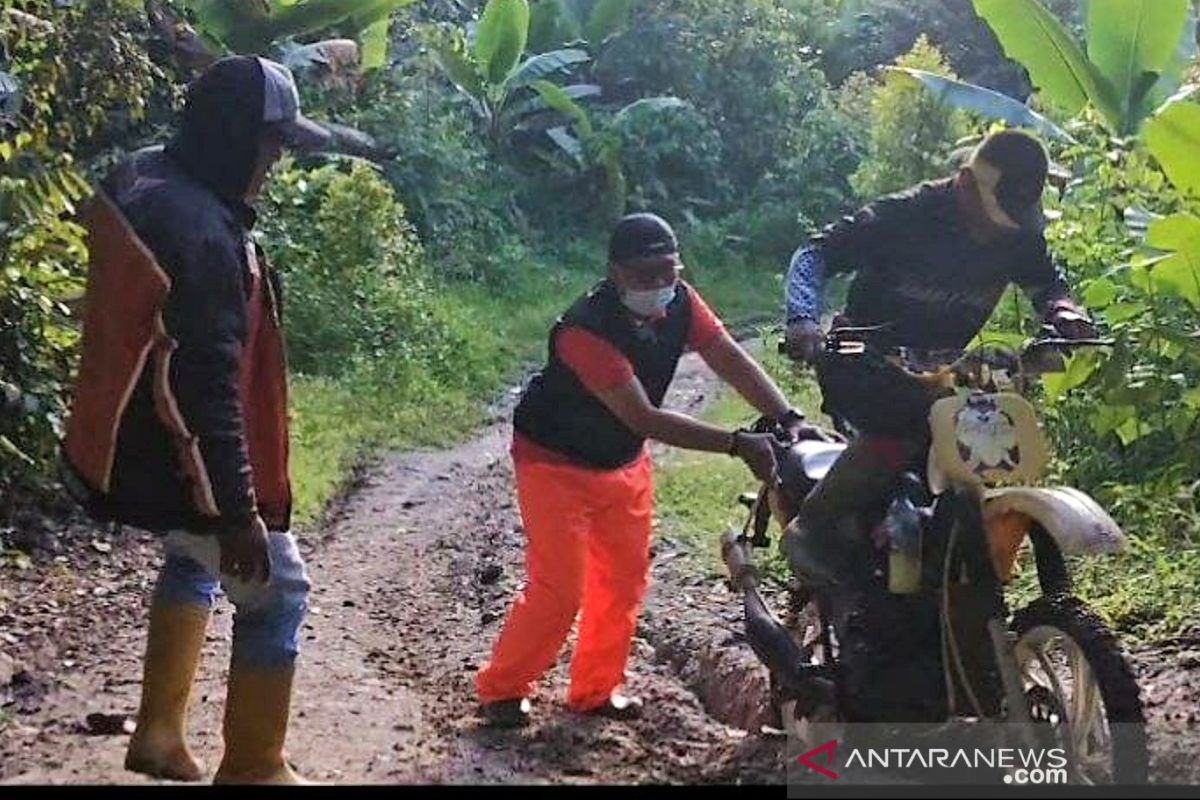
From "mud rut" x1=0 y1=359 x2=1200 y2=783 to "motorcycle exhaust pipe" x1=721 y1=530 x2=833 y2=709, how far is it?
0.70ft

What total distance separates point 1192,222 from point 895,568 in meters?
2.49

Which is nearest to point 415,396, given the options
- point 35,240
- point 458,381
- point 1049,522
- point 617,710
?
point 458,381

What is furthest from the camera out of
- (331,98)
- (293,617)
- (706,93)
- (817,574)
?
(706,93)

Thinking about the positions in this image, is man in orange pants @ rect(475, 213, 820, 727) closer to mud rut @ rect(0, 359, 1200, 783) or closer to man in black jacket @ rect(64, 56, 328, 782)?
mud rut @ rect(0, 359, 1200, 783)

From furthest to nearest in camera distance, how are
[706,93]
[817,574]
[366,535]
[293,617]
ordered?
[706,93]
[366,535]
[817,574]
[293,617]

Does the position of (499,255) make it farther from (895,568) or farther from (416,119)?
(895,568)

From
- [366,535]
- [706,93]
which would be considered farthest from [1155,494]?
[706,93]

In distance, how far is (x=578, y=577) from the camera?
184 inches

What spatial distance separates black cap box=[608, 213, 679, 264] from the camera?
4.42 metres

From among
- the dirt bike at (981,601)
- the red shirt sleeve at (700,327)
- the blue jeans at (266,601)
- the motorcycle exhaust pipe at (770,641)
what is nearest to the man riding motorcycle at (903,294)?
the dirt bike at (981,601)

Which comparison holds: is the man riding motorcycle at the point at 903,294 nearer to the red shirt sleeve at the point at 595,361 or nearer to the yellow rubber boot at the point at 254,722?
the red shirt sleeve at the point at 595,361

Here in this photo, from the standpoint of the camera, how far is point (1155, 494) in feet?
20.4

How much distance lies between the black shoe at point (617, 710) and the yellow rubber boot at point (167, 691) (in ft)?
4.37

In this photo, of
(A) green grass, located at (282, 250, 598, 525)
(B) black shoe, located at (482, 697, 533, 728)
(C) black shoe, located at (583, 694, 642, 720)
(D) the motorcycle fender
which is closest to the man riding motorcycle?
(D) the motorcycle fender
